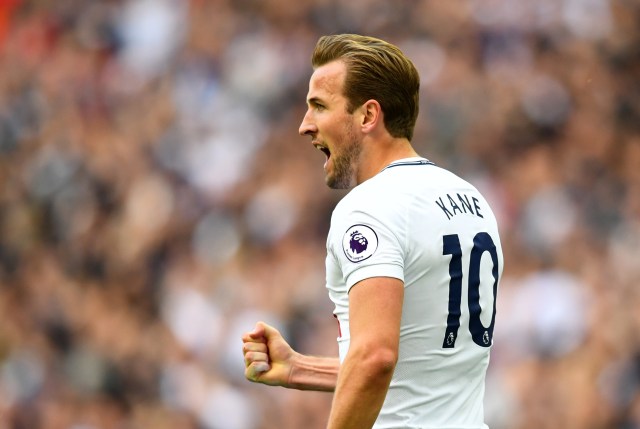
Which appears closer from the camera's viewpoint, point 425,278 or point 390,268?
point 390,268

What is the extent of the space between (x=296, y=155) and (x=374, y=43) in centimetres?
516

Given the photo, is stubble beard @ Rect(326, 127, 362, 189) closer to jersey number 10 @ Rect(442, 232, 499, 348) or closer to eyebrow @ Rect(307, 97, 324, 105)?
eyebrow @ Rect(307, 97, 324, 105)

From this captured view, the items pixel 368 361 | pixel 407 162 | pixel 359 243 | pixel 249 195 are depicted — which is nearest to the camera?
pixel 368 361

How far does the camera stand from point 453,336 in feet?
9.64

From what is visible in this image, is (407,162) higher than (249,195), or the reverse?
(249,195)

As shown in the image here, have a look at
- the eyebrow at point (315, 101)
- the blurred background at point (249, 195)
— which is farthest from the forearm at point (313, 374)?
the blurred background at point (249, 195)

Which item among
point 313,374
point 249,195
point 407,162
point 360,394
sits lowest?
point 360,394

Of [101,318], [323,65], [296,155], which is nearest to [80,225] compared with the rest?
[101,318]

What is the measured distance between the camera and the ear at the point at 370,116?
314 cm

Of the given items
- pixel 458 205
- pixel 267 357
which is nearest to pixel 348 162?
pixel 458 205

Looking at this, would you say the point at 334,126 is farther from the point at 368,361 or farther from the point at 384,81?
the point at 368,361

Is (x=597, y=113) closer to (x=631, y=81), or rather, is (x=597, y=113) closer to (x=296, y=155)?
(x=631, y=81)

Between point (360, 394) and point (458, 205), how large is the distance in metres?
0.60

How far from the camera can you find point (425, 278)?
9.44 ft
